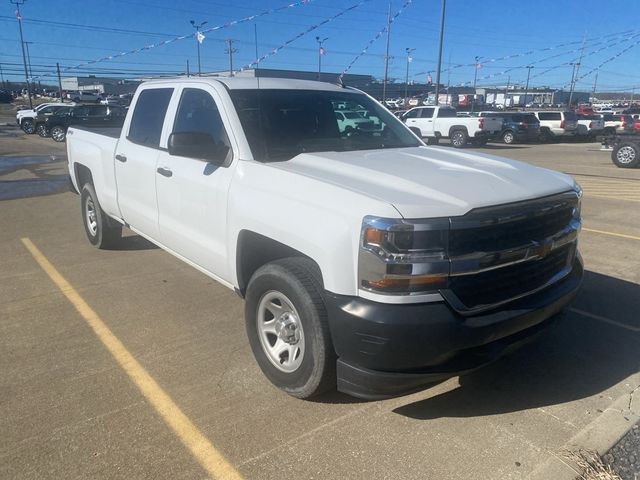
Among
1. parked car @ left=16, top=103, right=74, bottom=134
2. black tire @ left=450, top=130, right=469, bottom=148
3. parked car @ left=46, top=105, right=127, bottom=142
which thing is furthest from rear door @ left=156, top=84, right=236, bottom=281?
parked car @ left=16, top=103, right=74, bottom=134

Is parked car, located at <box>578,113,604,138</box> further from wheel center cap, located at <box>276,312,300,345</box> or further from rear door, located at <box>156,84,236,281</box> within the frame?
wheel center cap, located at <box>276,312,300,345</box>

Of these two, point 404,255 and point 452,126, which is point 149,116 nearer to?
point 404,255

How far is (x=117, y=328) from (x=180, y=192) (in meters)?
1.23

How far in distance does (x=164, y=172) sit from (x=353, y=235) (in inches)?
89.9

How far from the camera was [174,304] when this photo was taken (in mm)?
4719

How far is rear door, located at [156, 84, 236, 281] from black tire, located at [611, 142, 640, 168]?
15838mm

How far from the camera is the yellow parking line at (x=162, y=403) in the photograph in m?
2.67

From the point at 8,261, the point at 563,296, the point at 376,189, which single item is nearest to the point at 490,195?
the point at 376,189

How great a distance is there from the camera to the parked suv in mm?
28125

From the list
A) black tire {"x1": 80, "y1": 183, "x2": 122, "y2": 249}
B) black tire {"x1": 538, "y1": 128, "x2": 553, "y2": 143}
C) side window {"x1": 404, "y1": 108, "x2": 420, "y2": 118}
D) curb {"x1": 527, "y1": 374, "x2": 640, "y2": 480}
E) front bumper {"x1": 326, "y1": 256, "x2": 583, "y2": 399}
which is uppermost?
side window {"x1": 404, "y1": 108, "x2": 420, "y2": 118}

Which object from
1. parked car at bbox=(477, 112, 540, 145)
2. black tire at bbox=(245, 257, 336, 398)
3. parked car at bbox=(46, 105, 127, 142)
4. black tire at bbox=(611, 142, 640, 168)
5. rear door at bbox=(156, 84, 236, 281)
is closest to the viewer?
black tire at bbox=(245, 257, 336, 398)

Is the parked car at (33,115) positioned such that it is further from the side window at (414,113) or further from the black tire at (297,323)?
the black tire at (297,323)

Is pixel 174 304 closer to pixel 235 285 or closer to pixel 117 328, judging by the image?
pixel 117 328

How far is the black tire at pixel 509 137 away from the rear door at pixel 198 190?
981 inches
